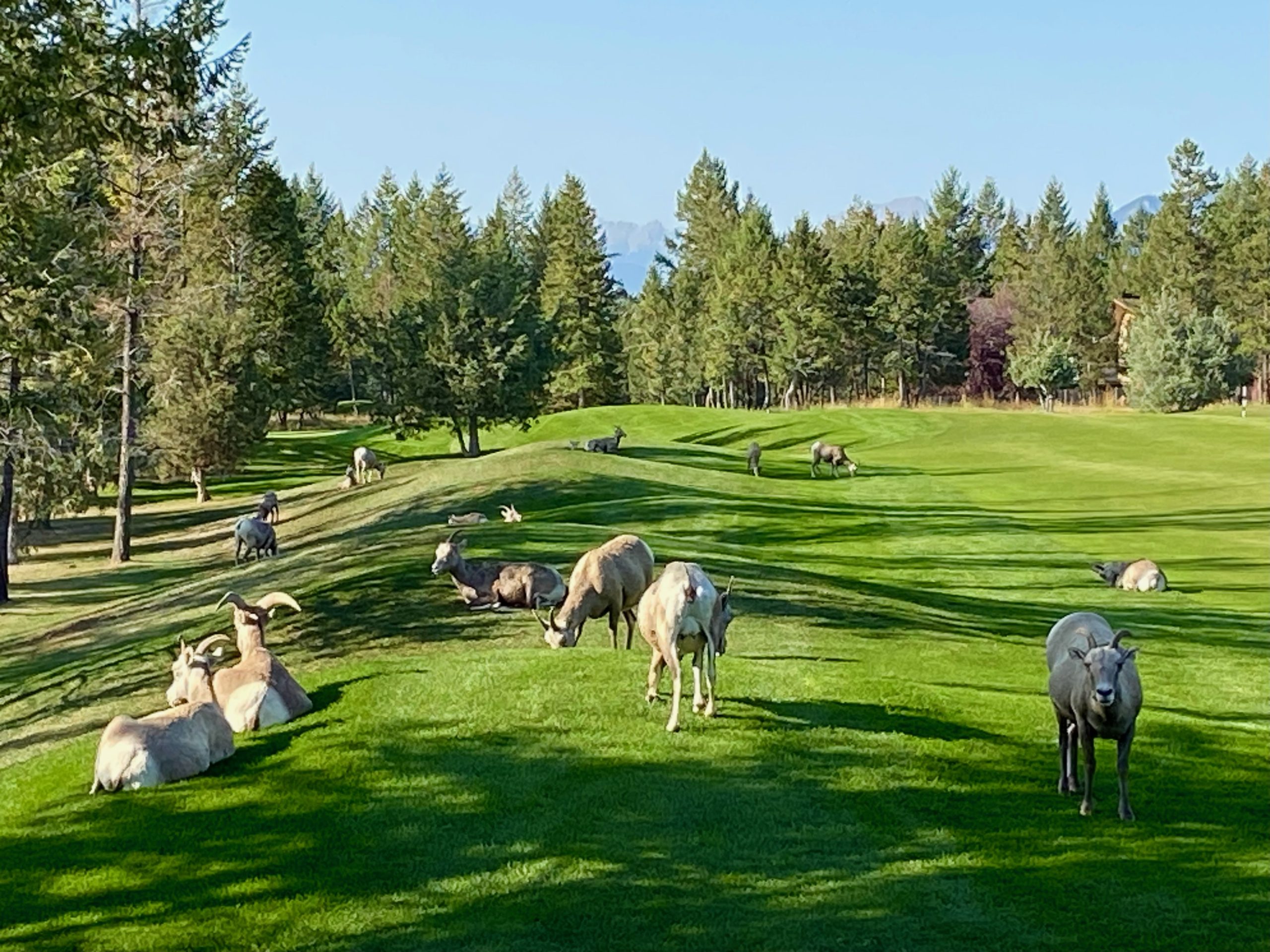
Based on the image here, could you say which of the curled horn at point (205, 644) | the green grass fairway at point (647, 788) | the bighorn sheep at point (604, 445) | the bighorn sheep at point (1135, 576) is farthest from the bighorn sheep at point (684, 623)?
the bighorn sheep at point (604, 445)

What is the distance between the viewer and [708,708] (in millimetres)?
12500

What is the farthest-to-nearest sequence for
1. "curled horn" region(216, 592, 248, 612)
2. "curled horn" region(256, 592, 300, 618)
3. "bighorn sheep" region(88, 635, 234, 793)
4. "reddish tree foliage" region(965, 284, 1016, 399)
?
"reddish tree foliage" region(965, 284, 1016, 399) → "curled horn" region(256, 592, 300, 618) → "curled horn" region(216, 592, 248, 612) → "bighorn sheep" region(88, 635, 234, 793)

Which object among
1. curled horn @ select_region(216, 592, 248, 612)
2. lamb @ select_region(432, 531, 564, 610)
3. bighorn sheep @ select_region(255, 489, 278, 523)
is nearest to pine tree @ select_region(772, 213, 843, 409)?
bighorn sheep @ select_region(255, 489, 278, 523)

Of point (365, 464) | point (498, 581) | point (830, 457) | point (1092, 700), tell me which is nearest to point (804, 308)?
point (830, 457)

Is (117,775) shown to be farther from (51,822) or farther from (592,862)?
(592,862)

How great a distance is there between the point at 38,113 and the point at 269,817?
26.3 feet

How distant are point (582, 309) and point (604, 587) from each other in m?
79.1

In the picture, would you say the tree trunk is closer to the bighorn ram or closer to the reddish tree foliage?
the bighorn ram

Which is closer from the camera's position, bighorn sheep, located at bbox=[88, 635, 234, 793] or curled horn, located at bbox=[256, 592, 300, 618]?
A: bighorn sheep, located at bbox=[88, 635, 234, 793]

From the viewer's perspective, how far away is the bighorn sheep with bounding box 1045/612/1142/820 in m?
9.61

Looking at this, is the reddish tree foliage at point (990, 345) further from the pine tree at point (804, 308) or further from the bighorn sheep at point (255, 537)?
the bighorn sheep at point (255, 537)

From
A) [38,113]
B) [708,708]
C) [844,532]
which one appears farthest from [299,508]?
[708,708]

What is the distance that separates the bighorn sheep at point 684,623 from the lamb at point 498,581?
21.1ft

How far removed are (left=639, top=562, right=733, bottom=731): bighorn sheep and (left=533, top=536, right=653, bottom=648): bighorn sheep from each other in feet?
11.3
